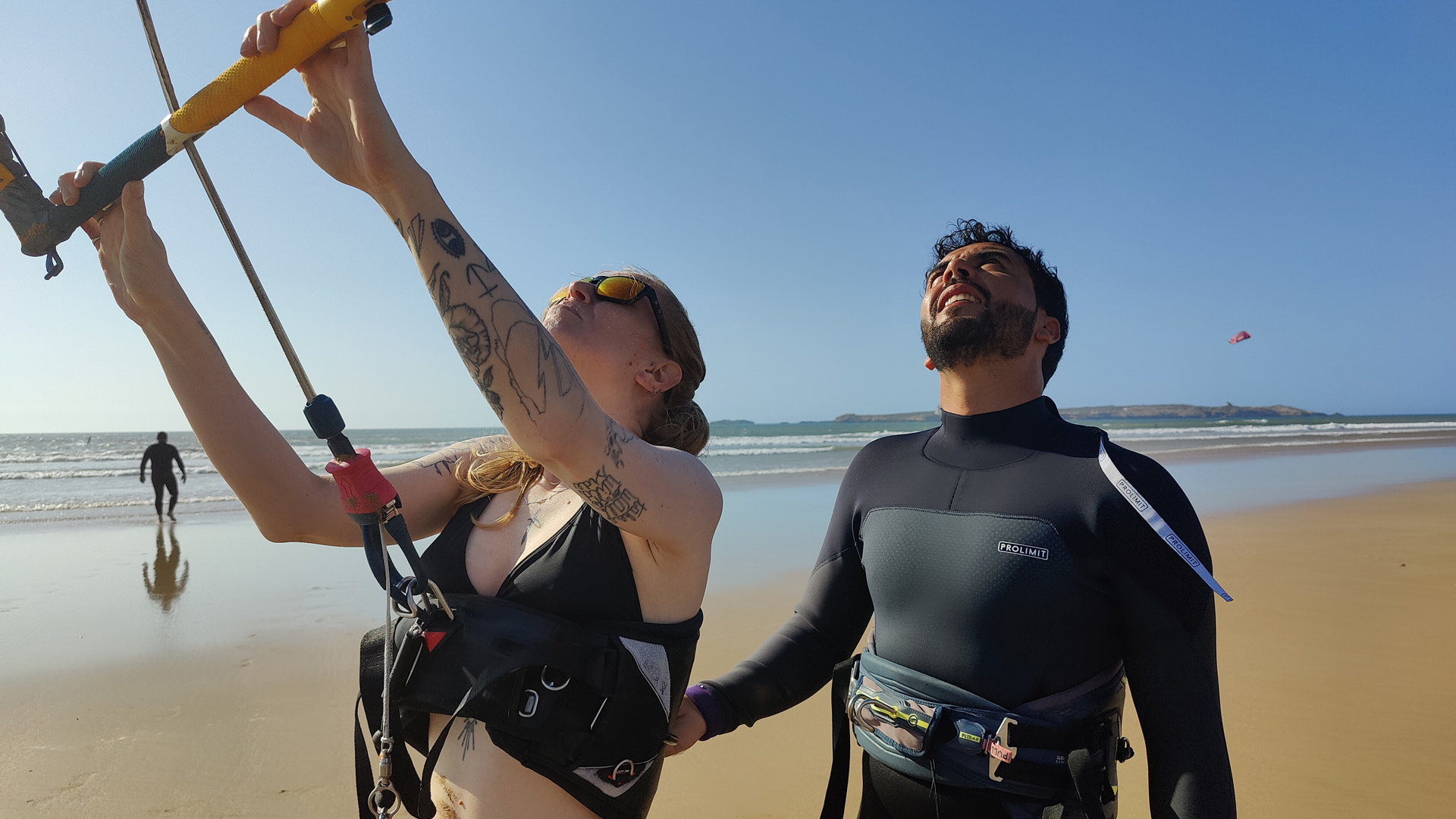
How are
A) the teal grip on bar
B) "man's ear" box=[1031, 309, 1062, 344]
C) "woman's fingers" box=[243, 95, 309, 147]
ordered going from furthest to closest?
"man's ear" box=[1031, 309, 1062, 344], the teal grip on bar, "woman's fingers" box=[243, 95, 309, 147]

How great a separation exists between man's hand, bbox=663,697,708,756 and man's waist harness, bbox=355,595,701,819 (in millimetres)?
315

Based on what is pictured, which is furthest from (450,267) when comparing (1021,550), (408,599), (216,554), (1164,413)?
(1164,413)

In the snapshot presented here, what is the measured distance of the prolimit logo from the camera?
174 centimetres

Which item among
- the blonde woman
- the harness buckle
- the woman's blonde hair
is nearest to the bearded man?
the harness buckle

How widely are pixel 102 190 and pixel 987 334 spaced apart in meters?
1.99

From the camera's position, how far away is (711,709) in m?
1.95

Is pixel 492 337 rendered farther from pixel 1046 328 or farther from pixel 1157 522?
pixel 1046 328

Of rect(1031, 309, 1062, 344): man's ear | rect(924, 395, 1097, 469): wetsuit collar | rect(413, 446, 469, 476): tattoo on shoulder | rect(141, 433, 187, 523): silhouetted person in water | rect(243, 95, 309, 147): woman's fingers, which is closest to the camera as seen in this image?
rect(243, 95, 309, 147): woman's fingers

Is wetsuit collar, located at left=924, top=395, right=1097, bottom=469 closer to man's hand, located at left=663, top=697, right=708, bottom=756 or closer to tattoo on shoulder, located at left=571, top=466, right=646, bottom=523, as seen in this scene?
man's hand, located at left=663, top=697, right=708, bottom=756

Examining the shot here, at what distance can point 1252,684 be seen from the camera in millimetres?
4781

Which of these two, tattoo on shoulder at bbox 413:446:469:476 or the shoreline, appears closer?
tattoo on shoulder at bbox 413:446:469:476

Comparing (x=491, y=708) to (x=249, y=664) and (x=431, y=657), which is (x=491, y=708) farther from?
(x=249, y=664)

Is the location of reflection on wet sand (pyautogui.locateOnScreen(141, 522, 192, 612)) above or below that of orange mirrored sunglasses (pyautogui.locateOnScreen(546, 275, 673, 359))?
below

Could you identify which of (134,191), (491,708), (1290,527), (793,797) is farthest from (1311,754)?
(1290,527)
